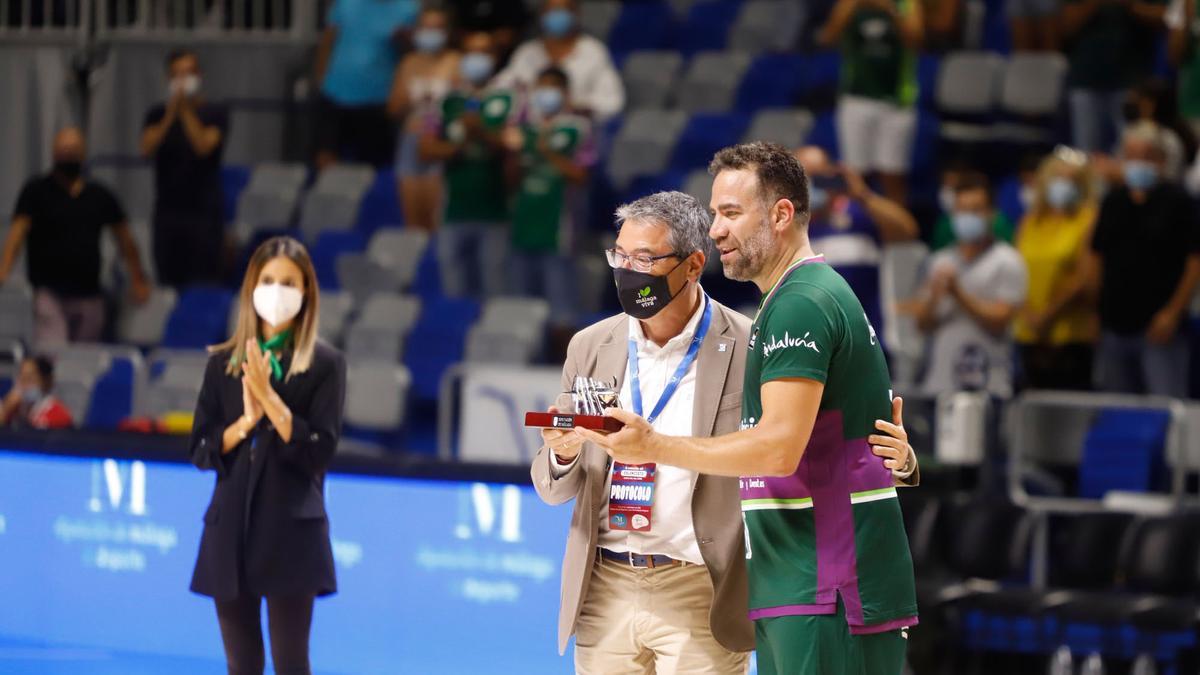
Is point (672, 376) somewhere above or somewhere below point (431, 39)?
below

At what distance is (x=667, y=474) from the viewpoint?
15.3 ft

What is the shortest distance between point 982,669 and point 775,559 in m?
4.72

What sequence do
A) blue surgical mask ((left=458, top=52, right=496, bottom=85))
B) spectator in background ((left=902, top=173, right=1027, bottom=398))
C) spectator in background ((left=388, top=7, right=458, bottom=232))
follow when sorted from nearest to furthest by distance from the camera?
spectator in background ((left=902, top=173, right=1027, bottom=398)), blue surgical mask ((left=458, top=52, right=496, bottom=85)), spectator in background ((left=388, top=7, right=458, bottom=232))

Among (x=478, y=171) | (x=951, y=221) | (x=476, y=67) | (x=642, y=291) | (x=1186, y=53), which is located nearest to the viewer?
(x=642, y=291)

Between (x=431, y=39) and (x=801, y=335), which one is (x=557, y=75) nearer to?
(x=431, y=39)

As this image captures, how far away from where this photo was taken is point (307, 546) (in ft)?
19.4

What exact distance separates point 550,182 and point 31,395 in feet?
12.2

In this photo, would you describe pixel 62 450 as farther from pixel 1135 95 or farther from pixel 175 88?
pixel 1135 95

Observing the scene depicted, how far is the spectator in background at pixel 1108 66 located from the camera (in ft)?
40.4

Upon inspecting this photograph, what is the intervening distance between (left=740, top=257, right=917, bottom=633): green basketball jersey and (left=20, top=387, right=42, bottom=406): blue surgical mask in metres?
7.90

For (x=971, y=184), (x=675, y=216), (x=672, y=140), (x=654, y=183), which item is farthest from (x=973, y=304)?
(x=675, y=216)

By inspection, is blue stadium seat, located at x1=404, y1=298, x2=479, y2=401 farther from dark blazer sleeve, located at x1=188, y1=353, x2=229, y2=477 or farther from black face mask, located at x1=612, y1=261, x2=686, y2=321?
black face mask, located at x1=612, y1=261, x2=686, y2=321

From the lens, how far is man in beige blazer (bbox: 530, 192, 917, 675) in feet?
15.0

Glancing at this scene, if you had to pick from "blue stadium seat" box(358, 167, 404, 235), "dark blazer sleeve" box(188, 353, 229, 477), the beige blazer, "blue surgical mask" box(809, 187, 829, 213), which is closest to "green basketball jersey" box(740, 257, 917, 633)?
the beige blazer
